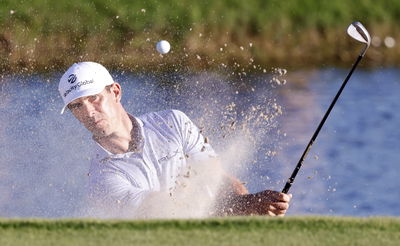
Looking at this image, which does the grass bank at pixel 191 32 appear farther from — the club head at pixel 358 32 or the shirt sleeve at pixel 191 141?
the club head at pixel 358 32

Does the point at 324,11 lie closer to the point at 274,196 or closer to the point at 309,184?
the point at 309,184

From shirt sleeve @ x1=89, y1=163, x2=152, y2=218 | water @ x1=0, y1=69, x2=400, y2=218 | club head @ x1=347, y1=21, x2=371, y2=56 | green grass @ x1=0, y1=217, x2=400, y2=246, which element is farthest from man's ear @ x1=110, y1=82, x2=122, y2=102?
green grass @ x1=0, y1=217, x2=400, y2=246

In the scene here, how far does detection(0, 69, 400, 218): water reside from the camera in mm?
10867

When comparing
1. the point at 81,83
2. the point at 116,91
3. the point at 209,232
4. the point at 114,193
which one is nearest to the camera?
the point at 209,232

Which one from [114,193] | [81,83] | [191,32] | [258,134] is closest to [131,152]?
[114,193]

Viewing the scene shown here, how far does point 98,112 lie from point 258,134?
2140mm

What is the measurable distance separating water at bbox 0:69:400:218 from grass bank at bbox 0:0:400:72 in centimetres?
39

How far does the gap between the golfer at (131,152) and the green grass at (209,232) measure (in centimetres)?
247

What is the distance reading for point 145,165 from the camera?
8.51m

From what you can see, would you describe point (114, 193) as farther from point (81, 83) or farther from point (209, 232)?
point (209, 232)

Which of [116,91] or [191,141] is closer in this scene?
[191,141]

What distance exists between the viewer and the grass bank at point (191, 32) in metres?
16.5

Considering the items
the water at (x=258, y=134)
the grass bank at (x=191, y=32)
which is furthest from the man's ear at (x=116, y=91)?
the grass bank at (x=191, y=32)

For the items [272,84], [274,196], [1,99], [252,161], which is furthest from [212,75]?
[274,196]
